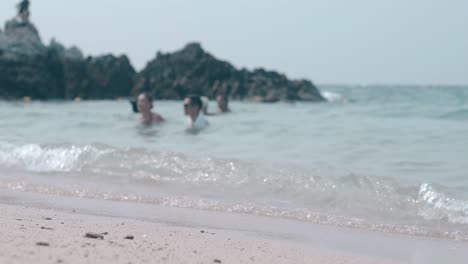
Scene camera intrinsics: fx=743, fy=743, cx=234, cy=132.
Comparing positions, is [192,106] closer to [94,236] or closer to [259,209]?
[259,209]

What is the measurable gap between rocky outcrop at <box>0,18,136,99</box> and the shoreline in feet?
70.7

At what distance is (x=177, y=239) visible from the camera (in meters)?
4.80

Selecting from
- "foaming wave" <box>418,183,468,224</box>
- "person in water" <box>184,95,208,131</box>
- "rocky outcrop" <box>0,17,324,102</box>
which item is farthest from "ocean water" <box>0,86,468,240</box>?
"rocky outcrop" <box>0,17,324,102</box>

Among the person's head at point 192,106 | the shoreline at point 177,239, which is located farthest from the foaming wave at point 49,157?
the person's head at point 192,106

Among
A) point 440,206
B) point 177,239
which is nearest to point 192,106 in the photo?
point 440,206

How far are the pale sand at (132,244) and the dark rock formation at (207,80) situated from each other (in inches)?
1004

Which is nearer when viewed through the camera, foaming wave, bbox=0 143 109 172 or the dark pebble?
the dark pebble

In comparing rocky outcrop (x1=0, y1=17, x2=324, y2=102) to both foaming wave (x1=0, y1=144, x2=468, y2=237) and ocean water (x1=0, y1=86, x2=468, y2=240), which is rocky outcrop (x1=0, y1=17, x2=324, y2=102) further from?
foaming wave (x1=0, y1=144, x2=468, y2=237)

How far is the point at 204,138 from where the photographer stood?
1157 cm

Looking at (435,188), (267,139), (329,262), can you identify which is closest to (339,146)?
(267,139)

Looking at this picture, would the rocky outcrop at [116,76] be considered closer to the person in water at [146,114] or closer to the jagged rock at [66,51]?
the jagged rock at [66,51]

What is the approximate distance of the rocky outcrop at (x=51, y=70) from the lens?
27359 millimetres

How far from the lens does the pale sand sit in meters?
3.86

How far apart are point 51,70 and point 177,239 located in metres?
25.4
